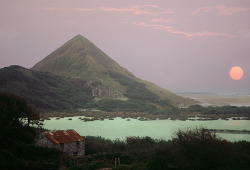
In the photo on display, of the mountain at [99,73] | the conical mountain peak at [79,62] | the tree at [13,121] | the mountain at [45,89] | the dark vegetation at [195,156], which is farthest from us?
the conical mountain peak at [79,62]

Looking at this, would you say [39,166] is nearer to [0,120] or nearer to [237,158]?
[0,120]

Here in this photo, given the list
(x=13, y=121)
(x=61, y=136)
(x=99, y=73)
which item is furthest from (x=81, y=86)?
(x=61, y=136)

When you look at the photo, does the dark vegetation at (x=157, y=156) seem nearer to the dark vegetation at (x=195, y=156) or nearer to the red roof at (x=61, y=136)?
the dark vegetation at (x=195, y=156)

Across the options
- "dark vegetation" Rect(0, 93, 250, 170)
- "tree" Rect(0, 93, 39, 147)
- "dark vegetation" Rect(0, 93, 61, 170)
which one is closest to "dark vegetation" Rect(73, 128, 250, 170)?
"dark vegetation" Rect(0, 93, 250, 170)

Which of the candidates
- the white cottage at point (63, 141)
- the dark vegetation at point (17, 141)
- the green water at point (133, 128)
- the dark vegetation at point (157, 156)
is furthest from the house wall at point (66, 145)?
the green water at point (133, 128)

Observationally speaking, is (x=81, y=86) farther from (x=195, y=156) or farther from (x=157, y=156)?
(x=195, y=156)

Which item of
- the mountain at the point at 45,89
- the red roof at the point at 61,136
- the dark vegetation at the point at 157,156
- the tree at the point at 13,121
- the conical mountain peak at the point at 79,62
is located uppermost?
the conical mountain peak at the point at 79,62

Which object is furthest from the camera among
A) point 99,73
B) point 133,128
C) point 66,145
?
point 99,73
